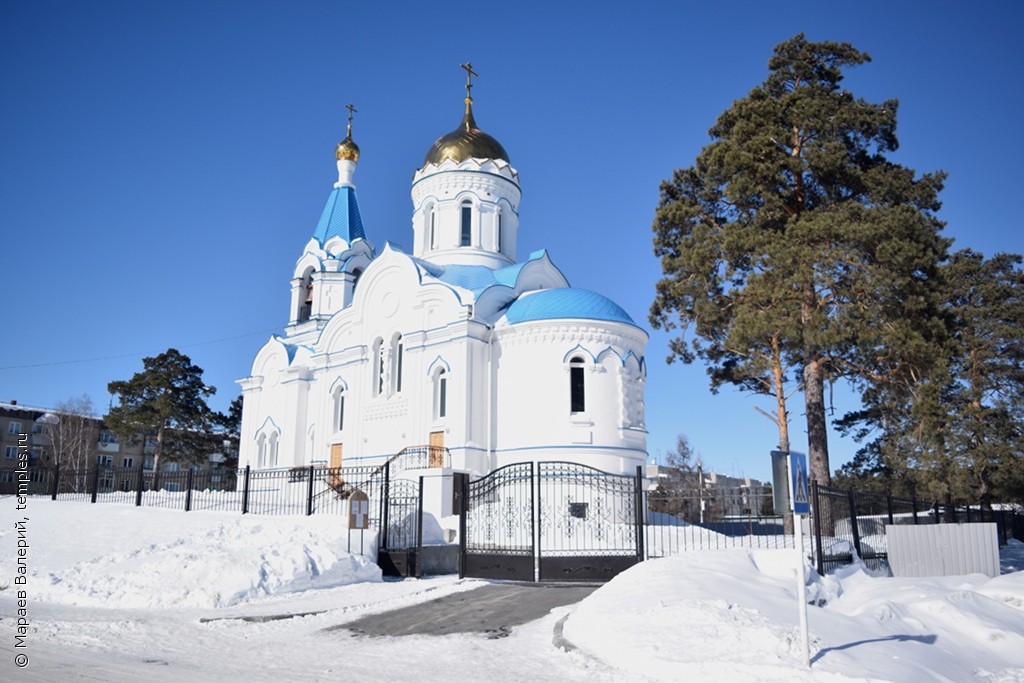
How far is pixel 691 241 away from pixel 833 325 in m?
4.00

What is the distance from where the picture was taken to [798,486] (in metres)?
7.09

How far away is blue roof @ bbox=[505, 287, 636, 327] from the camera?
22594 mm

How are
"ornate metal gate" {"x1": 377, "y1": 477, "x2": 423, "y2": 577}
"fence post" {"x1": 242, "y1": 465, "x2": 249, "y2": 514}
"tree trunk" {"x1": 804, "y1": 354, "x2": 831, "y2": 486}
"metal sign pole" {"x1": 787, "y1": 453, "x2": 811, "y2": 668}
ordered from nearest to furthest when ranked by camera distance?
1. "metal sign pole" {"x1": 787, "y1": 453, "x2": 811, "y2": 668}
2. "ornate metal gate" {"x1": 377, "y1": 477, "x2": 423, "y2": 577}
3. "tree trunk" {"x1": 804, "y1": 354, "x2": 831, "y2": 486}
4. "fence post" {"x1": 242, "y1": 465, "x2": 249, "y2": 514}

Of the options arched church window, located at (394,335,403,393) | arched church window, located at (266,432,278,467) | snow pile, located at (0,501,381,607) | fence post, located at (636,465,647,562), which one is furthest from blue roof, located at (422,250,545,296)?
fence post, located at (636,465,647,562)

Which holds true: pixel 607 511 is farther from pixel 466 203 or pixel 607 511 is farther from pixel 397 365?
pixel 466 203

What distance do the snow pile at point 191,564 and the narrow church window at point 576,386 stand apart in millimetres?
8929

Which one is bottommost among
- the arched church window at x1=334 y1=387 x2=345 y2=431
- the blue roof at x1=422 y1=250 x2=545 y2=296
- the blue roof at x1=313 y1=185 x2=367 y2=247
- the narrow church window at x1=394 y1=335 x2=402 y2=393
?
the arched church window at x1=334 y1=387 x2=345 y2=431

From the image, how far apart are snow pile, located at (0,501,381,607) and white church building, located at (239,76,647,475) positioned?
816 centimetres

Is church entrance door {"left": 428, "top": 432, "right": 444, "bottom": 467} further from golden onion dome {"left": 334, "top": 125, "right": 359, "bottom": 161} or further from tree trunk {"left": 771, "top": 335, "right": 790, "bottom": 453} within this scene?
golden onion dome {"left": 334, "top": 125, "right": 359, "bottom": 161}

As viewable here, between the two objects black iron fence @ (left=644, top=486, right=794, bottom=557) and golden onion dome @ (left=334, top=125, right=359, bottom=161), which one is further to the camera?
golden onion dome @ (left=334, top=125, right=359, bottom=161)

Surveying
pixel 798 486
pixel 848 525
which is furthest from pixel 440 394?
pixel 798 486

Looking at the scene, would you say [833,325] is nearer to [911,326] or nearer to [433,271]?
[911,326]

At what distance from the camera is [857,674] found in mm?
6305

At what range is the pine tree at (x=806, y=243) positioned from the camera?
1529 cm
